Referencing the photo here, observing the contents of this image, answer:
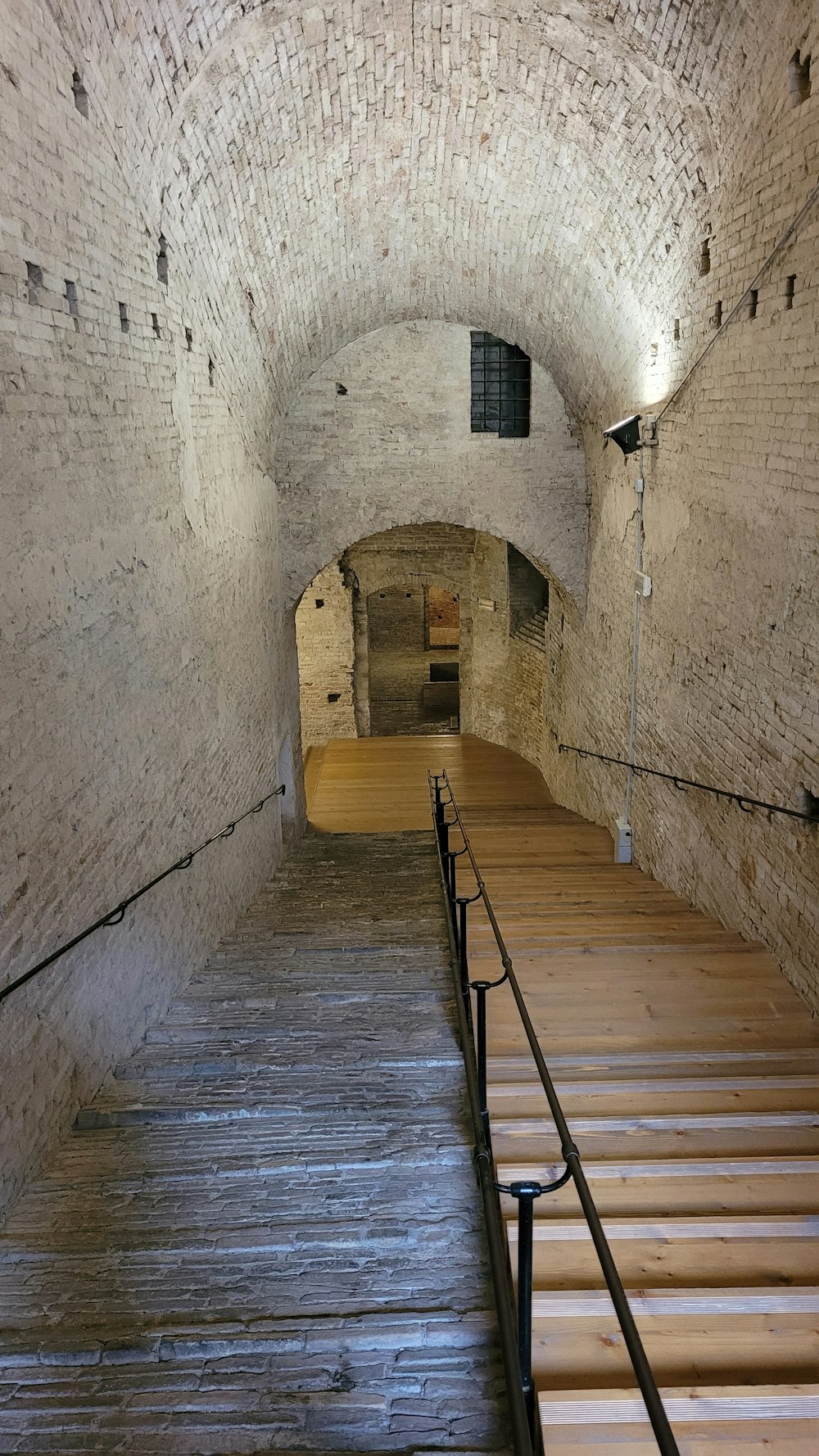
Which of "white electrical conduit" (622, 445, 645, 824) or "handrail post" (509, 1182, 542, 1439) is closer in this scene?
"handrail post" (509, 1182, 542, 1439)

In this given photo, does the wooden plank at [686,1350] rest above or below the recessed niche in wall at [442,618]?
below

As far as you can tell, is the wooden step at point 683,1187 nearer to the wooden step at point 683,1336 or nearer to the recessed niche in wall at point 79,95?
the wooden step at point 683,1336

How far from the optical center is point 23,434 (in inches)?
138

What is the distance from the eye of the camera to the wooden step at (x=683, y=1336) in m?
2.19

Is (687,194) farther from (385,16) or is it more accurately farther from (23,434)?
(23,434)

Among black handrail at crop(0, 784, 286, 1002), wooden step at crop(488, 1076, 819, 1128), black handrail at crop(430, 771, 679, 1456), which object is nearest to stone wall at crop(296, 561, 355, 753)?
black handrail at crop(0, 784, 286, 1002)

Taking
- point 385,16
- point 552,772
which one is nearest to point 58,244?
point 385,16

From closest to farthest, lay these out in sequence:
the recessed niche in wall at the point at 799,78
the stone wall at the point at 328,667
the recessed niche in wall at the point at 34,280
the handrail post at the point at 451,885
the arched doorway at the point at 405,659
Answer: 1. the recessed niche in wall at the point at 34,280
2. the recessed niche in wall at the point at 799,78
3. the handrail post at the point at 451,885
4. the stone wall at the point at 328,667
5. the arched doorway at the point at 405,659

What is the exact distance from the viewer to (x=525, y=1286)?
2090 millimetres

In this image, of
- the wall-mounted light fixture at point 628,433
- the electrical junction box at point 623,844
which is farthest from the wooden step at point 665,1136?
the wall-mounted light fixture at point 628,433

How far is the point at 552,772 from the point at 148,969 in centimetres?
822

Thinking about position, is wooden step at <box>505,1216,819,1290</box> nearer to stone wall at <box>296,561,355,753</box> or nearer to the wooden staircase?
the wooden staircase

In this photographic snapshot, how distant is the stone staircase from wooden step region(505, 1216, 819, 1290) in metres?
0.32

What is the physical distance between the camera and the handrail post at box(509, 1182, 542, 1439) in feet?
6.52
